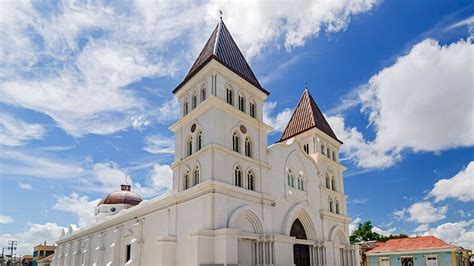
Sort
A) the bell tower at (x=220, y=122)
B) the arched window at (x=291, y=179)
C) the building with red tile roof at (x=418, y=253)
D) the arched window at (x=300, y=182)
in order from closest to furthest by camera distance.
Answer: the bell tower at (x=220, y=122) < the arched window at (x=291, y=179) < the arched window at (x=300, y=182) < the building with red tile roof at (x=418, y=253)

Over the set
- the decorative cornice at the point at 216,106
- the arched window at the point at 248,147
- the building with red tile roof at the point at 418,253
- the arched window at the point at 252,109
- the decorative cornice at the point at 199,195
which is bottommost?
the building with red tile roof at the point at 418,253

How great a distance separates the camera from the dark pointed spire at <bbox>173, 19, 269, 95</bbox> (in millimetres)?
25734

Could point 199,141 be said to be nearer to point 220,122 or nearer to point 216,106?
point 220,122

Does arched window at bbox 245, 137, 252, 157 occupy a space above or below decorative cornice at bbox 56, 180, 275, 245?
above

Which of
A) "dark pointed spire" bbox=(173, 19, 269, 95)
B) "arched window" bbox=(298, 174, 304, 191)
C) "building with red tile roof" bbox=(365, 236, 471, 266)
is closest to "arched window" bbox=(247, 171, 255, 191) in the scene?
"arched window" bbox=(298, 174, 304, 191)

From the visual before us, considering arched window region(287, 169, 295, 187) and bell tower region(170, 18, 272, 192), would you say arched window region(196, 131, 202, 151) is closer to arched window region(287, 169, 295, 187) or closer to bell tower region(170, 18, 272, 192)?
bell tower region(170, 18, 272, 192)

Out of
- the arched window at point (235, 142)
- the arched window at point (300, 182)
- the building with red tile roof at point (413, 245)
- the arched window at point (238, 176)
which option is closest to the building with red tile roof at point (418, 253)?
the building with red tile roof at point (413, 245)

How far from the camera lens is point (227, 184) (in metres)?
22.3

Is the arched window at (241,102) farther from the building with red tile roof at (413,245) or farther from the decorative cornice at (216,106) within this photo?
the building with red tile roof at (413,245)

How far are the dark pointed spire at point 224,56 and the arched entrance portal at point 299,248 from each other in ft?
32.9

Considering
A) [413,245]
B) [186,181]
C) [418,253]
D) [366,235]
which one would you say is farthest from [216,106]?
[366,235]

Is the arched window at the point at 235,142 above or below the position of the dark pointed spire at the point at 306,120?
below

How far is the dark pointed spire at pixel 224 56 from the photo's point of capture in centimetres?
2573

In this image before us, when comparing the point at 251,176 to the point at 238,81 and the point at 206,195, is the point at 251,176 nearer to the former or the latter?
the point at 206,195
